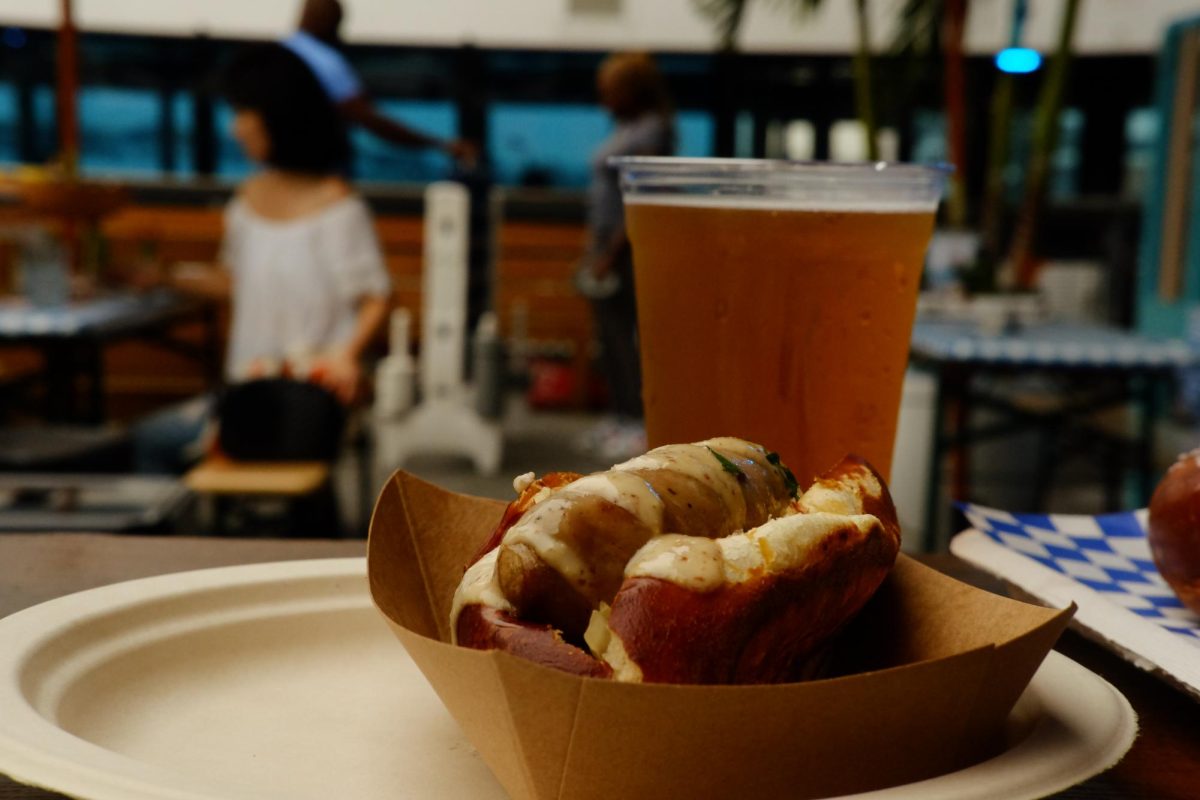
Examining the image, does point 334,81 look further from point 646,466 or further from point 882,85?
point 646,466

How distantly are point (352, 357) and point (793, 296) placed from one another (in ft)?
9.54

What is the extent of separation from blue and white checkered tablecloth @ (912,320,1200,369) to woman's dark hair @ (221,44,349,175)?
6.03 feet

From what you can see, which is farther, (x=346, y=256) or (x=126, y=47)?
(x=126, y=47)

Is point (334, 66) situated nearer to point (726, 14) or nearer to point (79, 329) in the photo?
point (79, 329)

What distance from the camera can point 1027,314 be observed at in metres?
3.98

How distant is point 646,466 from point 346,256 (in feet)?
11.0

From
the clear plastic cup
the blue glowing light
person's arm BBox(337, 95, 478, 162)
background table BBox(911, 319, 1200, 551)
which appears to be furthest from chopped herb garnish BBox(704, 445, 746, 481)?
the blue glowing light

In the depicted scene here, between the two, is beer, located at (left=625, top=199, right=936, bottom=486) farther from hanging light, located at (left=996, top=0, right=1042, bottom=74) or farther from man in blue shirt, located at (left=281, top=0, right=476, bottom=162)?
hanging light, located at (left=996, top=0, right=1042, bottom=74)

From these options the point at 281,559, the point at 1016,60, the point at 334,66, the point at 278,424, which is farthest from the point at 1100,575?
the point at 1016,60

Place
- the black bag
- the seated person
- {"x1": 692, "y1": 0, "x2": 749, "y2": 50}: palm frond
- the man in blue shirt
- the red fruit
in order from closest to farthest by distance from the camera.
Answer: the red fruit
the black bag
the seated person
the man in blue shirt
{"x1": 692, "y1": 0, "x2": 749, "y2": 50}: palm frond

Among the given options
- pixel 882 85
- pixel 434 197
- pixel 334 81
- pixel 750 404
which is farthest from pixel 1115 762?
pixel 882 85

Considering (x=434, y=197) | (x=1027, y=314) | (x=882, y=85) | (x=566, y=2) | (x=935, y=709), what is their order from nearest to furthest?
(x=935, y=709) < (x=1027, y=314) < (x=434, y=197) < (x=882, y=85) < (x=566, y=2)

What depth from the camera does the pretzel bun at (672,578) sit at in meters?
0.42

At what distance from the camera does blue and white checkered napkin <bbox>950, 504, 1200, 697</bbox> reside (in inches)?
22.9
